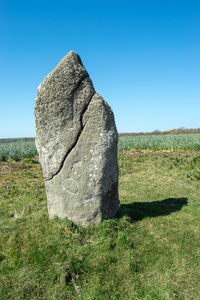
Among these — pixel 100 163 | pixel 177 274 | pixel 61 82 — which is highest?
pixel 61 82

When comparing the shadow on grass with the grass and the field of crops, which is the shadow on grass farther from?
the field of crops

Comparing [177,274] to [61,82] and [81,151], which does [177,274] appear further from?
[61,82]

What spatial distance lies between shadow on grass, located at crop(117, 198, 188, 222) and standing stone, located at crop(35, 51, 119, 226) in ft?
2.78

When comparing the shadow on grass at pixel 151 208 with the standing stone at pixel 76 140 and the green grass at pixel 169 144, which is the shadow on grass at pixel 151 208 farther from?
the green grass at pixel 169 144

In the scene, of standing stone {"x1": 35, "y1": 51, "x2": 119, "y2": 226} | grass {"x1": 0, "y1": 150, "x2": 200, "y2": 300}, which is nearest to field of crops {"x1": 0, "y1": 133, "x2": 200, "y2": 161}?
grass {"x1": 0, "y1": 150, "x2": 200, "y2": 300}

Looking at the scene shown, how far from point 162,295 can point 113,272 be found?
85 centimetres

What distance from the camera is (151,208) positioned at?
6539mm

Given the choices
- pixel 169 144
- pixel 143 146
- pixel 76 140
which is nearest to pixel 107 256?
pixel 76 140

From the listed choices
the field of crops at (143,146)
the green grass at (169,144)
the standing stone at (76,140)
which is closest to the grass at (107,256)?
the standing stone at (76,140)

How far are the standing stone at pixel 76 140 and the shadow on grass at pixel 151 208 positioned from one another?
33.4 inches

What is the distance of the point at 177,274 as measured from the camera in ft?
12.7

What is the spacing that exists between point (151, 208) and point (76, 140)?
3165 millimetres

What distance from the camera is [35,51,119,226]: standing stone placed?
4875mm

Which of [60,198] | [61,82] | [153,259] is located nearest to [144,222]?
[153,259]
